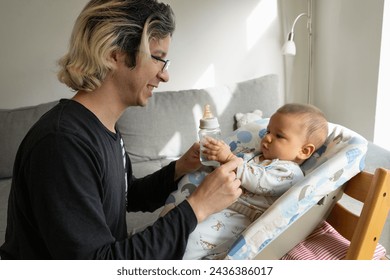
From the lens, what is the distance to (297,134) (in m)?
1.28

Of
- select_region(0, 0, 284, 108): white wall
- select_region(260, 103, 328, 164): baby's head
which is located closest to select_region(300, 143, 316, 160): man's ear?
select_region(260, 103, 328, 164): baby's head

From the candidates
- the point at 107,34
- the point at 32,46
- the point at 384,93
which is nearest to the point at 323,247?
the point at 107,34

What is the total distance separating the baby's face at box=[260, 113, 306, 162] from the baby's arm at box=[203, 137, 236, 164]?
0.24m

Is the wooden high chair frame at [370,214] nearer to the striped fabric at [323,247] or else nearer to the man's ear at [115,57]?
the striped fabric at [323,247]

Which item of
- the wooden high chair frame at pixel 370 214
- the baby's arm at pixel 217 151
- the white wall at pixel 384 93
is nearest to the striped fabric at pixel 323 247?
the wooden high chair frame at pixel 370 214

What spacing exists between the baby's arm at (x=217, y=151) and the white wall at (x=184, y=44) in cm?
174

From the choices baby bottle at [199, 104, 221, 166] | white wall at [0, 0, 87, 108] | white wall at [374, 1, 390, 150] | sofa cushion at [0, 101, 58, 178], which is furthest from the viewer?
white wall at [0, 0, 87, 108]

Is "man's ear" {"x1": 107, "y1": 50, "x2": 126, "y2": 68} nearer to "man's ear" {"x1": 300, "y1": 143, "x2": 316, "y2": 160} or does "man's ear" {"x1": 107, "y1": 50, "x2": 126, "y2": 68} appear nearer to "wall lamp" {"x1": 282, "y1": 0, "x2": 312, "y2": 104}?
"man's ear" {"x1": 300, "y1": 143, "x2": 316, "y2": 160}

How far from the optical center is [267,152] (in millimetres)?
1349

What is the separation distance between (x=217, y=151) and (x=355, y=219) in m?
0.50

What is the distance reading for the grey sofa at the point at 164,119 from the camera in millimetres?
2301

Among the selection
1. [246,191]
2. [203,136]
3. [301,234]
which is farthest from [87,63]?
[301,234]

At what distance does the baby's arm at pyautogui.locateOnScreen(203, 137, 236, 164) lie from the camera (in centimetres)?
115

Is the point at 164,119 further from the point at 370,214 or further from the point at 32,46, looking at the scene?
the point at 370,214
